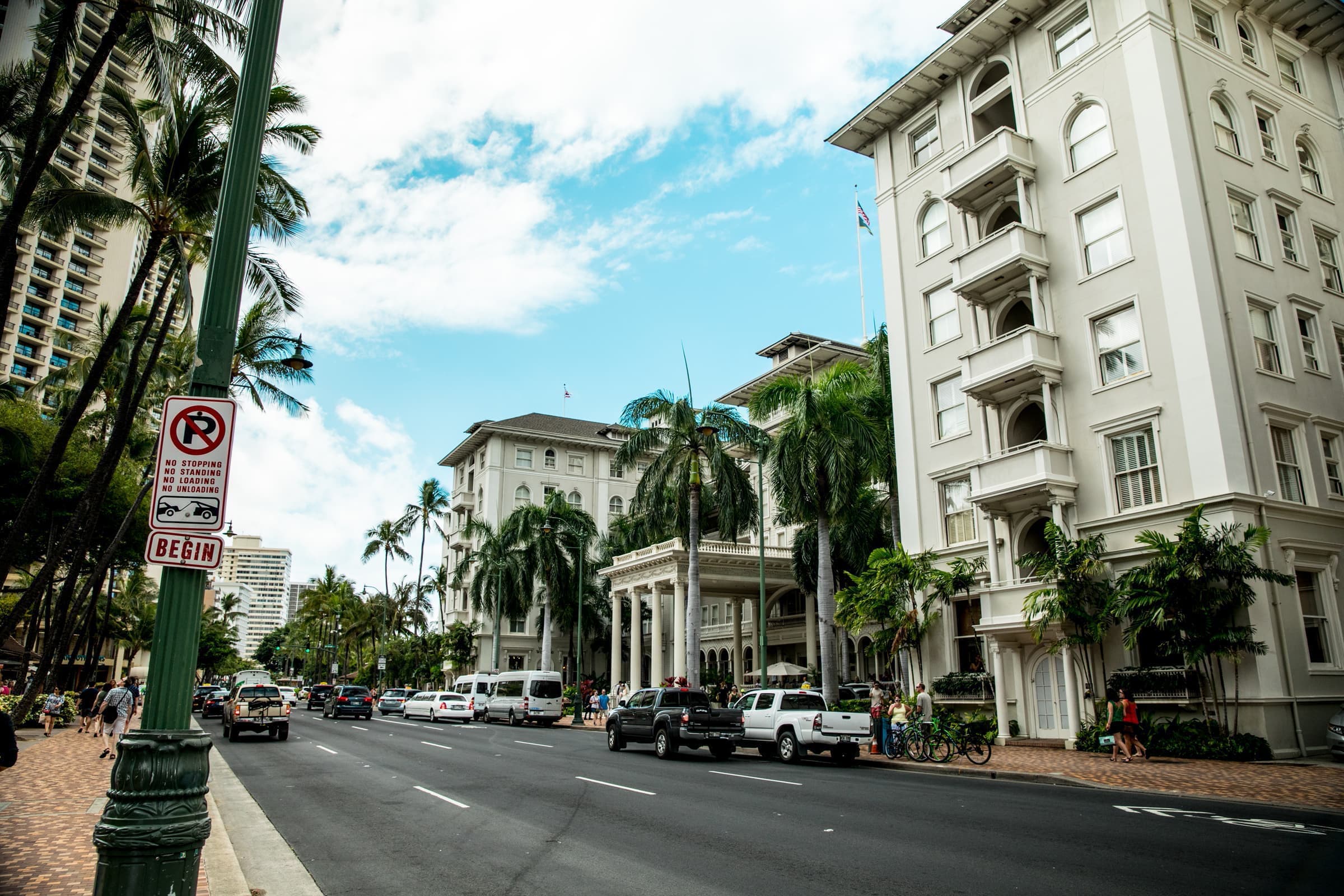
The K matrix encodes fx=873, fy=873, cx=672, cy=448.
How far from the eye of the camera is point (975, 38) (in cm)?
2928

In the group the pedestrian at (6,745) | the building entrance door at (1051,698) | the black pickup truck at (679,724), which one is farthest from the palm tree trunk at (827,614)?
the pedestrian at (6,745)

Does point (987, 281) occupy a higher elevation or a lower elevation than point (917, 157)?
lower

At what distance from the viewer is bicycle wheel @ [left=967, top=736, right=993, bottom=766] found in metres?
19.9

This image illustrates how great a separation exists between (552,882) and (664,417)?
28345 millimetres

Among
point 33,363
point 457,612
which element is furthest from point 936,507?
point 33,363

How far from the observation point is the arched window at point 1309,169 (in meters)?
27.4

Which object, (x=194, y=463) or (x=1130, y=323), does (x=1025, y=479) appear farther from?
(x=194, y=463)

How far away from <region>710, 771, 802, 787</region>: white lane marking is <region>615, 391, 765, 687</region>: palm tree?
1592 cm

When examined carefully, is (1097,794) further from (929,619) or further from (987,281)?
(987,281)

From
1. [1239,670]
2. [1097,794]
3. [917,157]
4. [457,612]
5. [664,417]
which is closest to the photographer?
[1097,794]

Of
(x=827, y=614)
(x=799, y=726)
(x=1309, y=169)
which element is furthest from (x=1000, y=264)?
(x=799, y=726)

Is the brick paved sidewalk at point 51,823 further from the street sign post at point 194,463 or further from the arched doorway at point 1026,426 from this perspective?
the arched doorway at point 1026,426

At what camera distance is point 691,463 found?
118 feet

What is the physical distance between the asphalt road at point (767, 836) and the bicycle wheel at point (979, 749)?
2.14 metres
